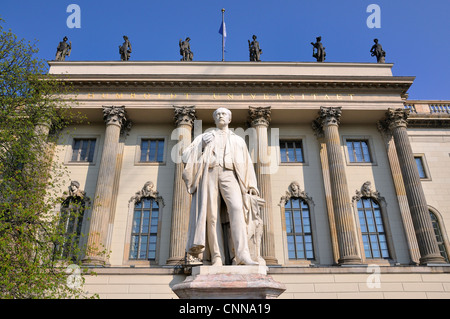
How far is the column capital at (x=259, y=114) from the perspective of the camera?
2256cm

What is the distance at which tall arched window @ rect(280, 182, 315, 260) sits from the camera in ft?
68.7

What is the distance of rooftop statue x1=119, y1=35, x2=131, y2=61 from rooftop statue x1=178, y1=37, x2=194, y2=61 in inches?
156

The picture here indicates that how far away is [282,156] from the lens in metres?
23.9

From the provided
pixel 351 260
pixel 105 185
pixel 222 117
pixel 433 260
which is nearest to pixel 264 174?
pixel 351 260

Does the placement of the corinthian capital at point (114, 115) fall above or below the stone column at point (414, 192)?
above

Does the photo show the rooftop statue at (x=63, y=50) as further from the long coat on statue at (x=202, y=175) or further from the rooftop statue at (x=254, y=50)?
the long coat on statue at (x=202, y=175)

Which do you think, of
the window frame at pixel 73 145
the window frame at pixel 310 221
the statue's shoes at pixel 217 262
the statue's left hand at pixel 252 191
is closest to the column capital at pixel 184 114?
the window frame at pixel 73 145

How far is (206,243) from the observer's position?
197 inches

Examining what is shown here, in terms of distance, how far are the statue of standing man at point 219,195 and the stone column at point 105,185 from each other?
47.9 feet

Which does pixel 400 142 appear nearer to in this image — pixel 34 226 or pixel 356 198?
pixel 356 198

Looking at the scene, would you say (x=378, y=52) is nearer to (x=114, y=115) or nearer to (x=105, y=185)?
(x=114, y=115)

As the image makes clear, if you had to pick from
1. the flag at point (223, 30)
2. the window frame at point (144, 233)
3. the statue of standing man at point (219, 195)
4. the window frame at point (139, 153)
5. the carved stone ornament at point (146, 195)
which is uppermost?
the flag at point (223, 30)

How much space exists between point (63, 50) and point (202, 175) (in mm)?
26002
